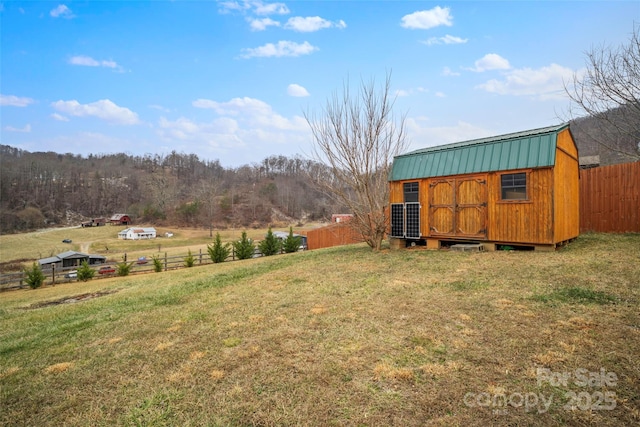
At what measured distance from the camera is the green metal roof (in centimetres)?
784

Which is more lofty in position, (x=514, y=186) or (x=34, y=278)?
(x=514, y=186)

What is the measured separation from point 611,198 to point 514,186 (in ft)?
16.0

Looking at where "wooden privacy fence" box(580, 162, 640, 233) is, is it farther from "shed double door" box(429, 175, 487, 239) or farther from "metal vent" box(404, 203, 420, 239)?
"metal vent" box(404, 203, 420, 239)

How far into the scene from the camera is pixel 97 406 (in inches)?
101

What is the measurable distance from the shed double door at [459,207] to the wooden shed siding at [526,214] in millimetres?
232

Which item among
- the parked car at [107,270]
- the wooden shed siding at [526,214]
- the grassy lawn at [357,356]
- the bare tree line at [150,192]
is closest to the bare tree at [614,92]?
the wooden shed siding at [526,214]

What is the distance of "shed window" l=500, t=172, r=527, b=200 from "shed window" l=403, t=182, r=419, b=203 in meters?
2.58

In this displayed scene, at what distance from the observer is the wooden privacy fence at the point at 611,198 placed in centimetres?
952

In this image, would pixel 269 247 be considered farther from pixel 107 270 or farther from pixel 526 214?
pixel 526 214

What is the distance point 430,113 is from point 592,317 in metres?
11.0

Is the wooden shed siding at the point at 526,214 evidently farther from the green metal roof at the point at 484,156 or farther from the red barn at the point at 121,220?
the red barn at the point at 121,220

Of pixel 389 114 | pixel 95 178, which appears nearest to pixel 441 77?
pixel 389 114

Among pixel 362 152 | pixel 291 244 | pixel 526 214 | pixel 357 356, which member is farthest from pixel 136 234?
pixel 357 356

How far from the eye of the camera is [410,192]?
10.3 metres
